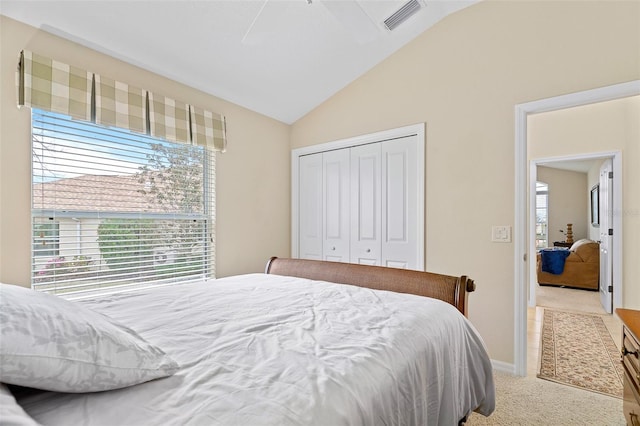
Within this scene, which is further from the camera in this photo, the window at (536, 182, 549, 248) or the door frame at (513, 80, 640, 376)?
the window at (536, 182, 549, 248)

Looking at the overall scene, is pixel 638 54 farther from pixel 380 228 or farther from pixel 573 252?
pixel 573 252

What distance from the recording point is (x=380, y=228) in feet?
10.5

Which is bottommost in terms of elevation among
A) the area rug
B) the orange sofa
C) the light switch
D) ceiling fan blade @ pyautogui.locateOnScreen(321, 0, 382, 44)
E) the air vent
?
the area rug

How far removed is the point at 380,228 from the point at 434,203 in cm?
60

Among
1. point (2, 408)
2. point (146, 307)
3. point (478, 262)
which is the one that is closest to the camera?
point (2, 408)

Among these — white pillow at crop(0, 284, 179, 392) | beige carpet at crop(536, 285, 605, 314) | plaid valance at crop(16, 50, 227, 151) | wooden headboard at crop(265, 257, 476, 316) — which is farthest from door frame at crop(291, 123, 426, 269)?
beige carpet at crop(536, 285, 605, 314)

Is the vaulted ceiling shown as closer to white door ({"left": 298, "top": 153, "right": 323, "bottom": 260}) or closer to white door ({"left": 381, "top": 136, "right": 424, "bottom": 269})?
white door ({"left": 298, "top": 153, "right": 323, "bottom": 260})

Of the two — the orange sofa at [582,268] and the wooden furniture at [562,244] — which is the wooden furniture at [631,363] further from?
the wooden furniture at [562,244]

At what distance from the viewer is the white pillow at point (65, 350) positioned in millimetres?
621

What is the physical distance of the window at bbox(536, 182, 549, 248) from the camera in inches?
300

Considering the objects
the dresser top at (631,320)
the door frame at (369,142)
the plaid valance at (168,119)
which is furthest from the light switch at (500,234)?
the plaid valance at (168,119)

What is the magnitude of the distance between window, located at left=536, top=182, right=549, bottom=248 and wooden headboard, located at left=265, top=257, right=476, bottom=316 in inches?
287

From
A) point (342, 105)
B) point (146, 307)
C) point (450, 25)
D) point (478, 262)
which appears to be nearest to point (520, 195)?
point (478, 262)

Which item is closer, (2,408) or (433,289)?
(2,408)
